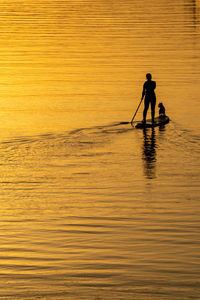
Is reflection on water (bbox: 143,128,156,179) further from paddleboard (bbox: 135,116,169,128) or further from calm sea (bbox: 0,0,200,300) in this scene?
paddleboard (bbox: 135,116,169,128)

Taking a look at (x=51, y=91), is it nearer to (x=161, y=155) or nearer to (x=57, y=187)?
(x=161, y=155)

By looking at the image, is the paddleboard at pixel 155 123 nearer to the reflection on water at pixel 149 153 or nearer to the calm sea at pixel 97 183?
the reflection on water at pixel 149 153

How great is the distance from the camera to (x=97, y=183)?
20.3 m

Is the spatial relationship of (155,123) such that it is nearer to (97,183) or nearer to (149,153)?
(149,153)

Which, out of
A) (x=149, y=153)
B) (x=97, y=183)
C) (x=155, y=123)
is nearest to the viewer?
(x=97, y=183)

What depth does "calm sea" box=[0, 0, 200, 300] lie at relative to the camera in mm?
12922

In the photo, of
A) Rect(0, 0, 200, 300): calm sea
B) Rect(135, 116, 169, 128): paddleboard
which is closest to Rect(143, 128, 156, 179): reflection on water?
Rect(0, 0, 200, 300): calm sea

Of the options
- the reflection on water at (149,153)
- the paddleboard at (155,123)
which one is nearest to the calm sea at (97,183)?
the reflection on water at (149,153)

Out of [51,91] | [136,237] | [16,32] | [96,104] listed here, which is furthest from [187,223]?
[16,32]

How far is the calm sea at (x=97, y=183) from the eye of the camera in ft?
42.4

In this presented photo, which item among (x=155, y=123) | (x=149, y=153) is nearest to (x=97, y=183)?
(x=149, y=153)

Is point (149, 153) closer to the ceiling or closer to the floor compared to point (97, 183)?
closer to the ceiling

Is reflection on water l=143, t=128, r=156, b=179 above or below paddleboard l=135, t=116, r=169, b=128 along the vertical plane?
below

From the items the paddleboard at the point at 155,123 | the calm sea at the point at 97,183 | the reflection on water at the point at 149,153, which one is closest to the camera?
the calm sea at the point at 97,183
